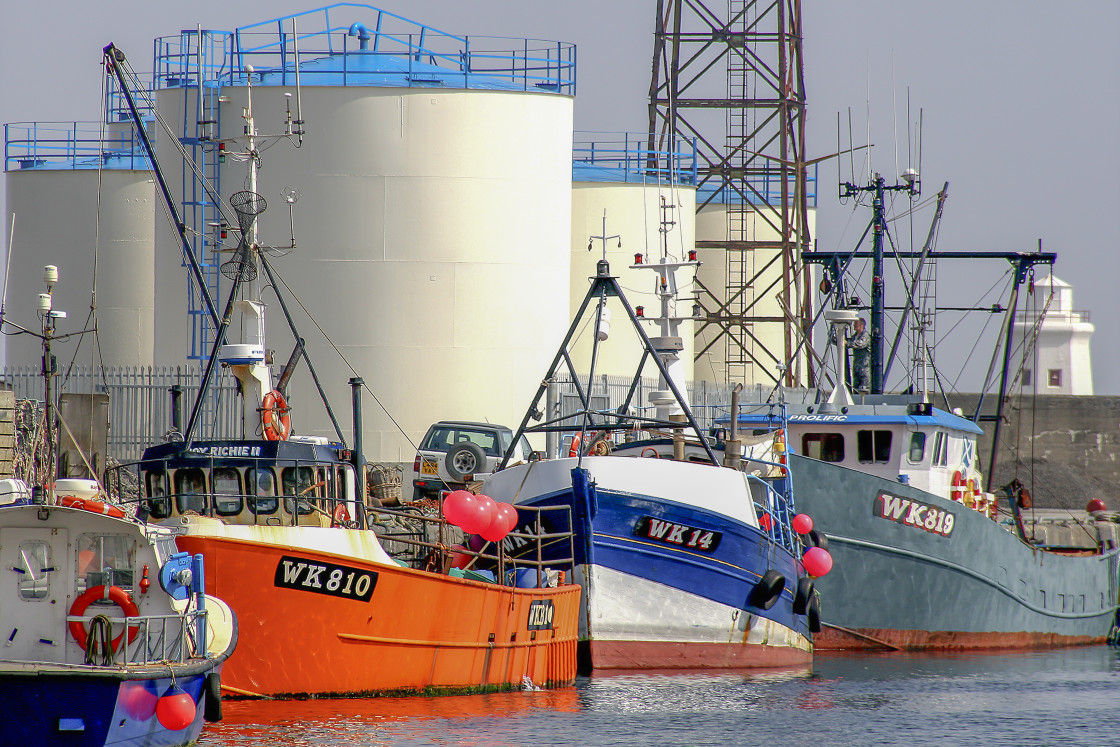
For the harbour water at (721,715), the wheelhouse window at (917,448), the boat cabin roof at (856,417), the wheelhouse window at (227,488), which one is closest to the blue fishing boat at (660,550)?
the harbour water at (721,715)

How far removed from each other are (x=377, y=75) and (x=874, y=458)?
12.5 m

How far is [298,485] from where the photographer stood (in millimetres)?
16875

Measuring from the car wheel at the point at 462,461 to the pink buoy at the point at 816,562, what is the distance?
686 centimetres

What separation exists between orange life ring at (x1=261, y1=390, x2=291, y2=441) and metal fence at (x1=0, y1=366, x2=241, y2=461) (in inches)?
418

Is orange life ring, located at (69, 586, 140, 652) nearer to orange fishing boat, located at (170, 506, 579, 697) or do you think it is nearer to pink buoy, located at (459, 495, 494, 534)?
orange fishing boat, located at (170, 506, 579, 697)

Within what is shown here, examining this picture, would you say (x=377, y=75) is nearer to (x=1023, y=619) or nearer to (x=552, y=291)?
(x=552, y=291)

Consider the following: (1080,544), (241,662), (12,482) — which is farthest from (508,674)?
(1080,544)

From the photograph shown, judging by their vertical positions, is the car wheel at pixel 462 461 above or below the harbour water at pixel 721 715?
above

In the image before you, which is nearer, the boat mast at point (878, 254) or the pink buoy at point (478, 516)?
the pink buoy at point (478, 516)

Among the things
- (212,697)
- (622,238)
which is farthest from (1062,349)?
(212,697)

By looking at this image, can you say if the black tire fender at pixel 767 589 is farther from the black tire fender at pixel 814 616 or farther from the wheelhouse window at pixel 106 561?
Answer: the wheelhouse window at pixel 106 561

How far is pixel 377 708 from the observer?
15781mm

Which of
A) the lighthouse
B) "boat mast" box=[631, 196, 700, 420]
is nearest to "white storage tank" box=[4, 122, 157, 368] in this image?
"boat mast" box=[631, 196, 700, 420]

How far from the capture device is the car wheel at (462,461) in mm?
26203
